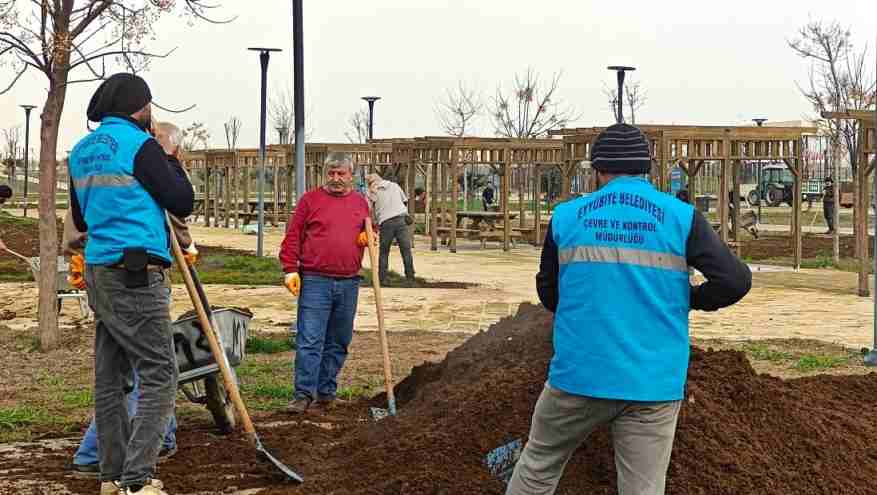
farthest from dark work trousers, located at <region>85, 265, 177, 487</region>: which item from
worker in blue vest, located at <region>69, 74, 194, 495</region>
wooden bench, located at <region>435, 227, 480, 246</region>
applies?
wooden bench, located at <region>435, 227, 480, 246</region>

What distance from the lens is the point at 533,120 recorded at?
48.6 meters

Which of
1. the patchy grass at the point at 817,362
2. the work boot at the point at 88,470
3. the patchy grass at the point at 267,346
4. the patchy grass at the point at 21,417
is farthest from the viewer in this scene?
the patchy grass at the point at 267,346

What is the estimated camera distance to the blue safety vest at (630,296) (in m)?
4.21

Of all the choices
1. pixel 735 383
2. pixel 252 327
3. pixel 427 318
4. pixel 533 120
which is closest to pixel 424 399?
pixel 735 383

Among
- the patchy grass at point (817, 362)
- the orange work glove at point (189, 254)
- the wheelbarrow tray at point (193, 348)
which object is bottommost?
the patchy grass at point (817, 362)

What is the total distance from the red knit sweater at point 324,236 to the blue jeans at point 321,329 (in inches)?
3.4

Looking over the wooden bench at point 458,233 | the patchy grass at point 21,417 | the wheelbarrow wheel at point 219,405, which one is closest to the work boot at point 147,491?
the wheelbarrow wheel at point 219,405

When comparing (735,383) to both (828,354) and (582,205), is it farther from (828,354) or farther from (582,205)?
(828,354)

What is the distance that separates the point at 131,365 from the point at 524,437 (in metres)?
1.73

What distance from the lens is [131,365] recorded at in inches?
227

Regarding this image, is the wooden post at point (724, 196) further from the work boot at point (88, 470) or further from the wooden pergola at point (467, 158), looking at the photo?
the work boot at point (88, 470)

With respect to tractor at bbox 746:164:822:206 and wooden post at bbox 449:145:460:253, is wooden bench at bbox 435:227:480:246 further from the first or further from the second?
tractor at bbox 746:164:822:206

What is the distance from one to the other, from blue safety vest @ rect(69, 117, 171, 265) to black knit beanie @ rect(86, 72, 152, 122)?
0.06 metres

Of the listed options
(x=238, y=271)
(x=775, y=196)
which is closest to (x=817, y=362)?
(x=238, y=271)
